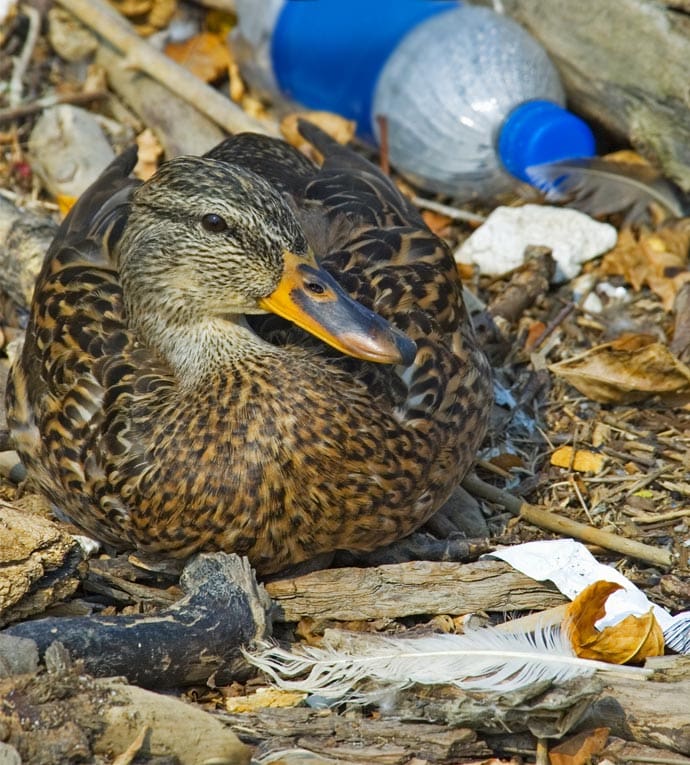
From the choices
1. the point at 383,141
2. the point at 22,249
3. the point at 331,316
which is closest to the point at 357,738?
the point at 331,316

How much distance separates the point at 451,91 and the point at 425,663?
3207 millimetres

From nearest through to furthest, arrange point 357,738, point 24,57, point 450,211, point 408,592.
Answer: point 357,738 < point 408,592 < point 450,211 < point 24,57

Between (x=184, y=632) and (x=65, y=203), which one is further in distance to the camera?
(x=65, y=203)

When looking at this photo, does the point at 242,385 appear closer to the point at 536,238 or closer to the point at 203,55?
the point at 536,238

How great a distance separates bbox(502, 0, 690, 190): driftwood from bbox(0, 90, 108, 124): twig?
2102 mm

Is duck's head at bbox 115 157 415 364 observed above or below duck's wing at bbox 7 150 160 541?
above

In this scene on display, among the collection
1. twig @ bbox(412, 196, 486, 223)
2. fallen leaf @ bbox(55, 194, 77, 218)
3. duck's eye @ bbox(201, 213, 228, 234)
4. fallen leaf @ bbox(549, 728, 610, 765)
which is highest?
duck's eye @ bbox(201, 213, 228, 234)

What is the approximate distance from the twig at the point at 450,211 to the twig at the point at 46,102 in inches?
66.3

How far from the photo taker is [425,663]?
11.1ft

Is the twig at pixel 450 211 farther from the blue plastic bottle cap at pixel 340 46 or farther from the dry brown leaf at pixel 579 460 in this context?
the dry brown leaf at pixel 579 460

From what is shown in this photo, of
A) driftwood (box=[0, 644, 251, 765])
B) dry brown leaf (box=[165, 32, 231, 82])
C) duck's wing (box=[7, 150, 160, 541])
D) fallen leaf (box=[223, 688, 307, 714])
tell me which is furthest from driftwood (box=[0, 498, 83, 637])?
dry brown leaf (box=[165, 32, 231, 82])

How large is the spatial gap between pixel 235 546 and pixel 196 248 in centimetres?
85

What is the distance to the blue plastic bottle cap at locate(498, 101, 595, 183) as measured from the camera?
5586mm

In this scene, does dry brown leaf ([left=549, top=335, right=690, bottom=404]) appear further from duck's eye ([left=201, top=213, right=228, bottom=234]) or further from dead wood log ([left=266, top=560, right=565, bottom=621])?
duck's eye ([left=201, top=213, right=228, bottom=234])
